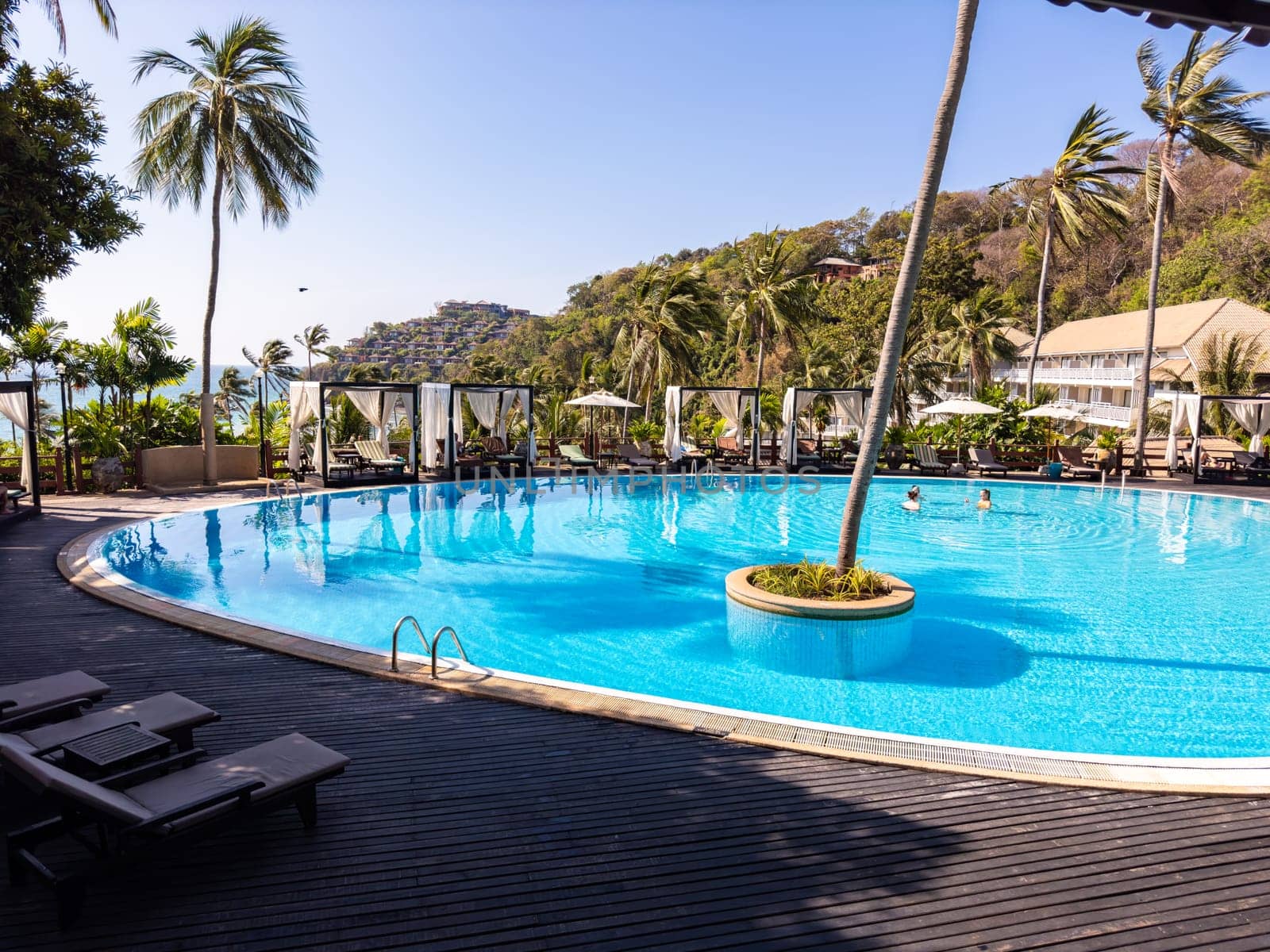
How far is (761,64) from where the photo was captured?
17484 mm

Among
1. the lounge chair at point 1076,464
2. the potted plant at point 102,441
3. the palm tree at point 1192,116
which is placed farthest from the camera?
the lounge chair at point 1076,464

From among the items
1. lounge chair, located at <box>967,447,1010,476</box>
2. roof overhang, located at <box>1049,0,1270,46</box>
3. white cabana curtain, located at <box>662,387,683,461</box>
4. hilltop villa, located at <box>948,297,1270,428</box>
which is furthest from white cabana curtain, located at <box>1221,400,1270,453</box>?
roof overhang, located at <box>1049,0,1270,46</box>

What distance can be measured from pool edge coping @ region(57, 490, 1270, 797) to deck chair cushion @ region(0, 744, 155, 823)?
8.55 ft

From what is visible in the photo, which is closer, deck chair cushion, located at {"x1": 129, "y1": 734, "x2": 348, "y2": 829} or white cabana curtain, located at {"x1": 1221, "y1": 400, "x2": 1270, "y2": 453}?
deck chair cushion, located at {"x1": 129, "y1": 734, "x2": 348, "y2": 829}

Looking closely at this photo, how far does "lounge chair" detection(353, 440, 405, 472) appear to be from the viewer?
774 inches

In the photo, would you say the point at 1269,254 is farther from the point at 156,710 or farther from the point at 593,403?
the point at 156,710

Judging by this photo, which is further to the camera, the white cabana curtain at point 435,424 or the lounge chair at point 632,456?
the lounge chair at point 632,456

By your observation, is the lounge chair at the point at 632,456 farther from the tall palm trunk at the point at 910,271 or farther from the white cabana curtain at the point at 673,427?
the tall palm trunk at the point at 910,271

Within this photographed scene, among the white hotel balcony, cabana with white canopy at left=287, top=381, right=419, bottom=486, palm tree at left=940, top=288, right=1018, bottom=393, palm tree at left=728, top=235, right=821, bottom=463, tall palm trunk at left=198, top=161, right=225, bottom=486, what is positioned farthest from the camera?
the white hotel balcony

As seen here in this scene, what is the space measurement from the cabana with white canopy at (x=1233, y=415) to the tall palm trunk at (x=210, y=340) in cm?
2453

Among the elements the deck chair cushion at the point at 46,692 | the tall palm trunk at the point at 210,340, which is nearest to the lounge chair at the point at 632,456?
the tall palm trunk at the point at 210,340

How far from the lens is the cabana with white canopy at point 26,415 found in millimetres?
13891

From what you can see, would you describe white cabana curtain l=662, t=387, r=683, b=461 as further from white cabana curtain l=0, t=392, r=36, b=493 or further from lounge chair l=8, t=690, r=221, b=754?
lounge chair l=8, t=690, r=221, b=754

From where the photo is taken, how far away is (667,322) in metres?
27.6
